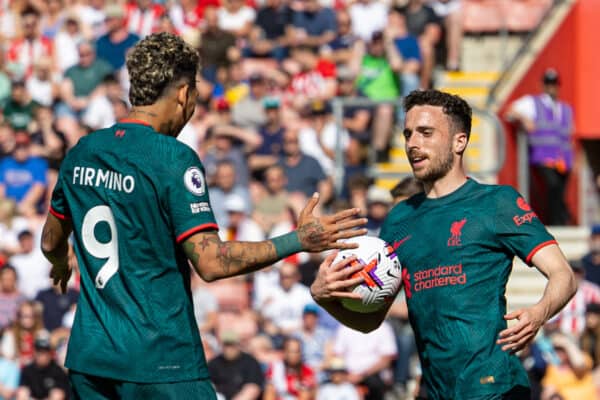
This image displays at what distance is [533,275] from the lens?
1307 cm

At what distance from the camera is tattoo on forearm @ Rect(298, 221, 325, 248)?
505 cm

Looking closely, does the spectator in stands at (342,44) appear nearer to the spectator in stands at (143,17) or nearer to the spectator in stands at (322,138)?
the spectator in stands at (322,138)

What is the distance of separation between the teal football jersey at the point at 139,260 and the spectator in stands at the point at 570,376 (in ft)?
21.9

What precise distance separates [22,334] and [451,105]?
7.71m

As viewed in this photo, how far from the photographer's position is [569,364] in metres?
11.2

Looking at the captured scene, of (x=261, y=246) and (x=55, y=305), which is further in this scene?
(x=55, y=305)

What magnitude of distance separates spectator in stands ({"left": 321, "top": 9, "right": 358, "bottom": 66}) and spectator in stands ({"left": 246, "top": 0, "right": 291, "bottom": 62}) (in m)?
0.67

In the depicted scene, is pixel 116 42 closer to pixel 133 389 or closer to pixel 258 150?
pixel 258 150

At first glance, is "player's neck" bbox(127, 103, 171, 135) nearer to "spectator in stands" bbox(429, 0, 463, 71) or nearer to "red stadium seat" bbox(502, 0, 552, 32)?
"spectator in stands" bbox(429, 0, 463, 71)

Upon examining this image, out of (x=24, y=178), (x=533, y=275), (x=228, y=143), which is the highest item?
(x=228, y=143)

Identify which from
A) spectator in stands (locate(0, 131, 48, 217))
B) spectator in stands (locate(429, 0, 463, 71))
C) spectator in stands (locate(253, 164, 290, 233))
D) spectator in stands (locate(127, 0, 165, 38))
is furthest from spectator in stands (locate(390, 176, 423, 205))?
spectator in stands (locate(127, 0, 165, 38))

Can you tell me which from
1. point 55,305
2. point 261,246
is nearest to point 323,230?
point 261,246

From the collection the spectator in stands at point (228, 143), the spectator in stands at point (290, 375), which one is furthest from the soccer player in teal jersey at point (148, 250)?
the spectator in stands at point (228, 143)

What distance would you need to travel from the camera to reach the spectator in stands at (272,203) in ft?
43.7
